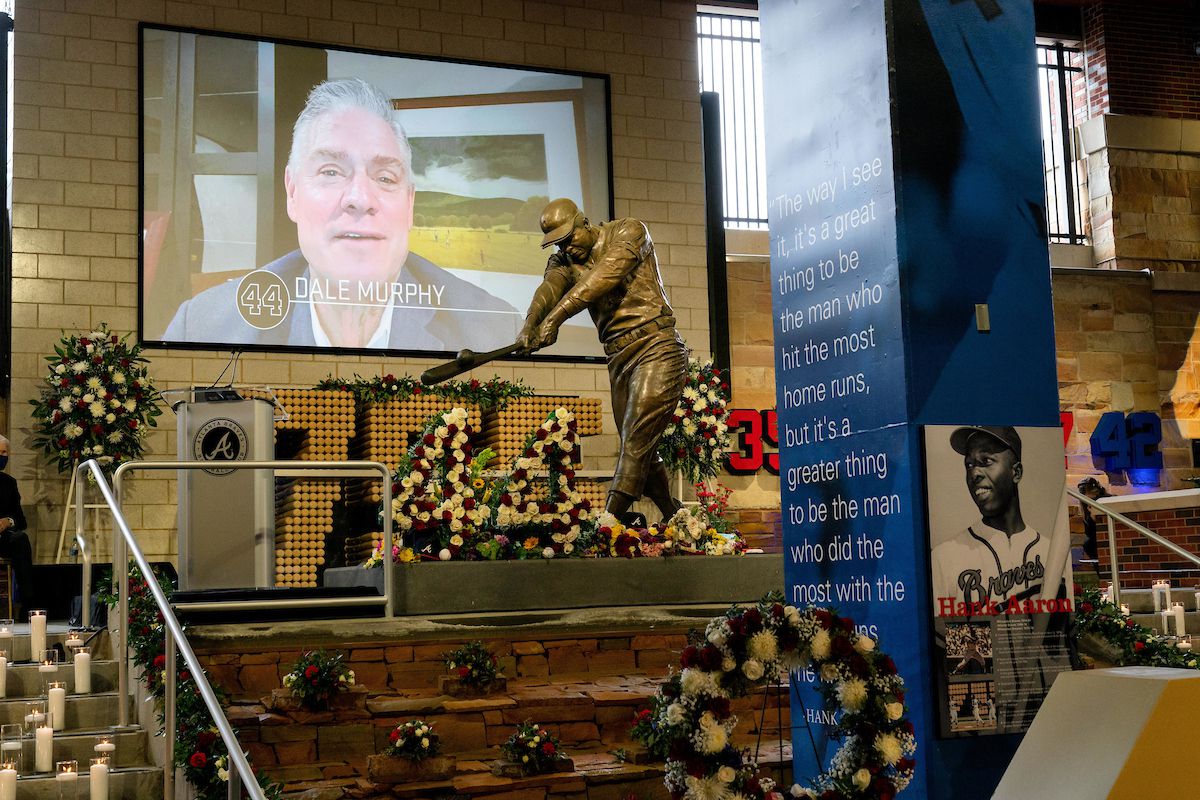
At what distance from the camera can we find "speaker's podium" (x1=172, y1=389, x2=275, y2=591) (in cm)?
801

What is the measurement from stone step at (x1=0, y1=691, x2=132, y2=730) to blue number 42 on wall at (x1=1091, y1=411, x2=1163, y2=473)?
11789mm

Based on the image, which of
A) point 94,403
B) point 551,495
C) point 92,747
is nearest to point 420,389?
point 94,403

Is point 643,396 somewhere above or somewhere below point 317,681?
above

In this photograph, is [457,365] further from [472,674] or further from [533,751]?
[533,751]

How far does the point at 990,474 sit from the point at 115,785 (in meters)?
3.73

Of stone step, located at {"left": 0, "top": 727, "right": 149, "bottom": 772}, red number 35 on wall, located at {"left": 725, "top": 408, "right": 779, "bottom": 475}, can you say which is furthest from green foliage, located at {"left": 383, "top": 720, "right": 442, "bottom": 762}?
red number 35 on wall, located at {"left": 725, "top": 408, "right": 779, "bottom": 475}

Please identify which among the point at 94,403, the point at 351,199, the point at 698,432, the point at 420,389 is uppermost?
the point at 351,199

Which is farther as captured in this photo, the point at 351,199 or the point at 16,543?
the point at 351,199

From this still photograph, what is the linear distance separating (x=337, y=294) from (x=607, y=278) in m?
5.73

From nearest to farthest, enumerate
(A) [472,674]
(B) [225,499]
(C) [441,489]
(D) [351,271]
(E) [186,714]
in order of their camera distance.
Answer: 1. (E) [186,714]
2. (A) [472,674]
3. (C) [441,489]
4. (B) [225,499]
5. (D) [351,271]

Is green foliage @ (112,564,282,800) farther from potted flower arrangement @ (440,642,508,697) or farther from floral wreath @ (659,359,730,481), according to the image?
floral wreath @ (659,359,730,481)

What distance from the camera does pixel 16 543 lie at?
976 centimetres

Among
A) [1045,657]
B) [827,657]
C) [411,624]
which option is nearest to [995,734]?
[1045,657]

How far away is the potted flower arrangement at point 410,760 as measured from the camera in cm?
532
